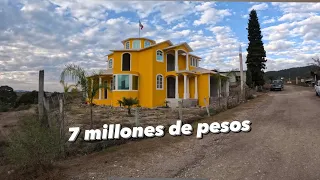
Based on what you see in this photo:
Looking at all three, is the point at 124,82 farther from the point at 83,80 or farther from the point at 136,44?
the point at 83,80

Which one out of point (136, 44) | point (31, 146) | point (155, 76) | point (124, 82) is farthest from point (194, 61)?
point (31, 146)

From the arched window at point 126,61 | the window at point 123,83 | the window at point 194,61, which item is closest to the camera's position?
the window at point 123,83

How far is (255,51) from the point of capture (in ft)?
A: 106

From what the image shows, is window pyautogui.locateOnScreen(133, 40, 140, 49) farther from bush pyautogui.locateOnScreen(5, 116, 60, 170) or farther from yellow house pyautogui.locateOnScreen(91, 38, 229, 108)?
bush pyautogui.locateOnScreen(5, 116, 60, 170)

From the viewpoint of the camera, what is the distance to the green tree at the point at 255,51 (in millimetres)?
32219

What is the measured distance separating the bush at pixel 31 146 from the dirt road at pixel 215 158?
53 cm

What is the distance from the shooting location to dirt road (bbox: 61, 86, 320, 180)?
16.5 ft

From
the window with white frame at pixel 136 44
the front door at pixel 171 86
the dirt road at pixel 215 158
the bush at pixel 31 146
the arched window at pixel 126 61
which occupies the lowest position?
the dirt road at pixel 215 158

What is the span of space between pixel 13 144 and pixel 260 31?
1260 inches

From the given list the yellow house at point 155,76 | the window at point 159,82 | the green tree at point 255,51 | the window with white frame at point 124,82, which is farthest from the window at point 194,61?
the green tree at point 255,51

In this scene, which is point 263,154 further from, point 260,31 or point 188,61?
point 260,31

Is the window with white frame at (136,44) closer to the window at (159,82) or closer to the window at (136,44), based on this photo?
the window at (136,44)

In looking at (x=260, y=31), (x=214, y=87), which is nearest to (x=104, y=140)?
(x=214, y=87)

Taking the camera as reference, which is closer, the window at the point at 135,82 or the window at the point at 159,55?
the window at the point at 135,82
